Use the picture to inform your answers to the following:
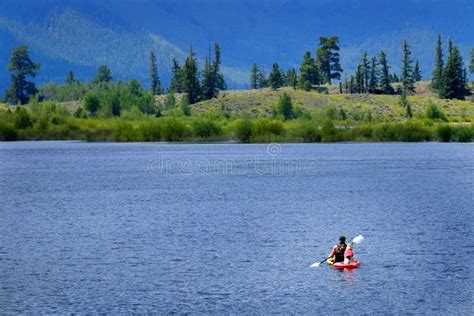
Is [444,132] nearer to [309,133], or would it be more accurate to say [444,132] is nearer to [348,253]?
[309,133]

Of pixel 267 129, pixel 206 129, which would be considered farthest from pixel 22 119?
pixel 267 129

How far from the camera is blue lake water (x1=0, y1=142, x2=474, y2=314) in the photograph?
38312 millimetres

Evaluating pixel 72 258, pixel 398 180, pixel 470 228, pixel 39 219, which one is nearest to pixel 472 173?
pixel 398 180

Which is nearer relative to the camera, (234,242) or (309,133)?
(234,242)

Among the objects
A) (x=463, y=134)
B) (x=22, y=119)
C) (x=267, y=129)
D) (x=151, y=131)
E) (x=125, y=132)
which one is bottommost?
(x=463, y=134)

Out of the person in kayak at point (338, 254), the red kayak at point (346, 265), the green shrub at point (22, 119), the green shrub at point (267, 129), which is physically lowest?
→ the red kayak at point (346, 265)

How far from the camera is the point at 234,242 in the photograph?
2036 inches

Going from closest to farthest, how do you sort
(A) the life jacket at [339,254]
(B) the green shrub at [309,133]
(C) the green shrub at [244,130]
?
(A) the life jacket at [339,254], (B) the green shrub at [309,133], (C) the green shrub at [244,130]

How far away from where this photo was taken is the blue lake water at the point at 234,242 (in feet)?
126

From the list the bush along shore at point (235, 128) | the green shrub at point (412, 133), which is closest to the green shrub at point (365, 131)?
the bush along shore at point (235, 128)

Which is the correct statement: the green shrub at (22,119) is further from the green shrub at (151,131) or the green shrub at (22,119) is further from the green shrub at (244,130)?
the green shrub at (244,130)

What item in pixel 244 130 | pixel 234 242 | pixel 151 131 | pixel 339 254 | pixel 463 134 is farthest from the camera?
pixel 151 131

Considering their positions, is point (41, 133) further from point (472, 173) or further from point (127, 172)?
point (472, 173)

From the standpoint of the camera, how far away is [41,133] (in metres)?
185
